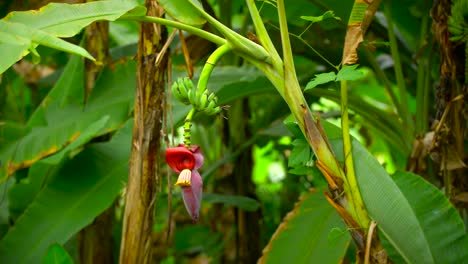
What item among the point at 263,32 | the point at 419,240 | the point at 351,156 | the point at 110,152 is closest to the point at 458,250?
the point at 419,240

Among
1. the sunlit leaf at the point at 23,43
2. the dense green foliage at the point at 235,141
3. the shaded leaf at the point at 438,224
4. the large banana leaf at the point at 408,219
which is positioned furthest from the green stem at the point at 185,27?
the shaded leaf at the point at 438,224

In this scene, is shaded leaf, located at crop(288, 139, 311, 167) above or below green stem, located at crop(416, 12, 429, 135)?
below

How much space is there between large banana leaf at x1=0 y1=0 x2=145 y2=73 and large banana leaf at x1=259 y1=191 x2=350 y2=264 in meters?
0.51

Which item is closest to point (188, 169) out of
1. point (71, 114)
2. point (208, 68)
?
point (208, 68)

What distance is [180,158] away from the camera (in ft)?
2.81

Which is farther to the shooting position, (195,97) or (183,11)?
(183,11)

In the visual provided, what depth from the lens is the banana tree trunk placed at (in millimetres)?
1125

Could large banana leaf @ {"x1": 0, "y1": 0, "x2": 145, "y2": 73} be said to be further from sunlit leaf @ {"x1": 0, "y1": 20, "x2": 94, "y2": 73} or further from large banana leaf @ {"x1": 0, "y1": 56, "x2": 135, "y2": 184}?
large banana leaf @ {"x1": 0, "y1": 56, "x2": 135, "y2": 184}

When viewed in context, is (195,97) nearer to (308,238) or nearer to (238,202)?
(308,238)

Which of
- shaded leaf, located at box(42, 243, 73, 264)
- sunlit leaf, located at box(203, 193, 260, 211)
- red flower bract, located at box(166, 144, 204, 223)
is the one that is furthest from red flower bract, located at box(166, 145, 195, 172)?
sunlit leaf, located at box(203, 193, 260, 211)

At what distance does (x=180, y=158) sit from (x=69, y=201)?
577 millimetres

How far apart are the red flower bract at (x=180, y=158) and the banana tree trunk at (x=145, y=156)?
28cm

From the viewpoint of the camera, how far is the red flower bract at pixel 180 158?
33.5 inches

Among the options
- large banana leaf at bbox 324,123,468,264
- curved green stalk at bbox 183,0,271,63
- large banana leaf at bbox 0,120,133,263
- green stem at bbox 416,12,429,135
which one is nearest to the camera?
curved green stalk at bbox 183,0,271,63
